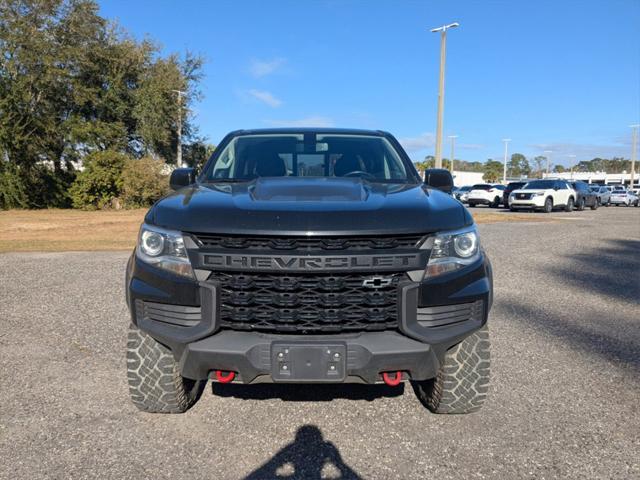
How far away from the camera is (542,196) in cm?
2773

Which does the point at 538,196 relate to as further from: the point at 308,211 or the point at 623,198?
the point at 308,211

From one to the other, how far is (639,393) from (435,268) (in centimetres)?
204

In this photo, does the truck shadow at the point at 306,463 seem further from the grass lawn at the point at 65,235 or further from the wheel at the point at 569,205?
the wheel at the point at 569,205

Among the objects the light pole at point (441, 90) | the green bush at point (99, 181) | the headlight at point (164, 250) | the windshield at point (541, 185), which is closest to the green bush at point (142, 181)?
the green bush at point (99, 181)

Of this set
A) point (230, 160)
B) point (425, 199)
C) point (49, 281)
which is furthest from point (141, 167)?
point (425, 199)

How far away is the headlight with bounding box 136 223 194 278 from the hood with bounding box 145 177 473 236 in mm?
52

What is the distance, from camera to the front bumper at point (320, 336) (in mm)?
2646

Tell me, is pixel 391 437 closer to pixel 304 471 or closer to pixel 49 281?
pixel 304 471

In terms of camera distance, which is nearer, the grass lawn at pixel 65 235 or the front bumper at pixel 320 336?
the front bumper at pixel 320 336

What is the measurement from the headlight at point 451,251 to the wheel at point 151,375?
149cm

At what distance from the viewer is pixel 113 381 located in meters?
3.86

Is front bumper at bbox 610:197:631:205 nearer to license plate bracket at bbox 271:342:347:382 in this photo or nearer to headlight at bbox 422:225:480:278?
headlight at bbox 422:225:480:278

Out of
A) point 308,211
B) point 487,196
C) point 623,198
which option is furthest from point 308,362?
point 623,198

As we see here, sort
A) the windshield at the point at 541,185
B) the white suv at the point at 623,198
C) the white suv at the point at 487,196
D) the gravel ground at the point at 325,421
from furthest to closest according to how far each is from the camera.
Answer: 1. the white suv at the point at 623,198
2. the white suv at the point at 487,196
3. the windshield at the point at 541,185
4. the gravel ground at the point at 325,421
